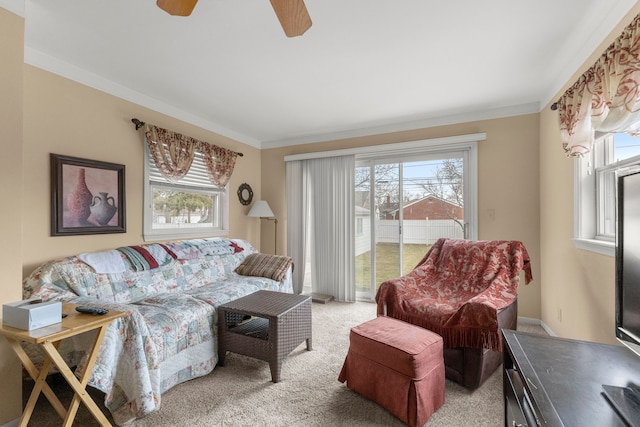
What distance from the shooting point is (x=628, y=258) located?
1.10 metres

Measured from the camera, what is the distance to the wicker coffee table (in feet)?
7.03

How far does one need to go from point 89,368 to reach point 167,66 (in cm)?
225

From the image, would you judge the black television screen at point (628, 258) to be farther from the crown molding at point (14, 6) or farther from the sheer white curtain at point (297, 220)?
the sheer white curtain at point (297, 220)

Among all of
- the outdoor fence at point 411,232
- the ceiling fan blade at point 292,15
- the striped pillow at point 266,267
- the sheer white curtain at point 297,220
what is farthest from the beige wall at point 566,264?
the sheer white curtain at point 297,220

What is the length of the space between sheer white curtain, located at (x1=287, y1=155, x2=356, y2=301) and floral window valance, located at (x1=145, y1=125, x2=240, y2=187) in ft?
3.81

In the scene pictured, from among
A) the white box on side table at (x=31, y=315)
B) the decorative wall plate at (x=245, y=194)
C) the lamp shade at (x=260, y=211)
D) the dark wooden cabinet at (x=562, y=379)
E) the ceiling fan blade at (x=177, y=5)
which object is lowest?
the dark wooden cabinet at (x=562, y=379)

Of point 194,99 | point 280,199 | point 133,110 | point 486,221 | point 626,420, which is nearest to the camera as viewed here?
point 626,420

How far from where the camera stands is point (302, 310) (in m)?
Result: 2.47

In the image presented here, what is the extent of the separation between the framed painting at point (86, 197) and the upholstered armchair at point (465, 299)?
2.54 m

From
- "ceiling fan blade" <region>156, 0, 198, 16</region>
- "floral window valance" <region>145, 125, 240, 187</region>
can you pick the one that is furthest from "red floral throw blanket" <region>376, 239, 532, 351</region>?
"floral window valance" <region>145, 125, 240, 187</region>

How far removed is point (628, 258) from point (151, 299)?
299 centimetres

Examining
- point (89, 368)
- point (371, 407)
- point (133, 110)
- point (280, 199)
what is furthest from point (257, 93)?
point (371, 407)

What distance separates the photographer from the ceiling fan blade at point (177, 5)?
135cm

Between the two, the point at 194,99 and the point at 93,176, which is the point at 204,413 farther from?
the point at 194,99
